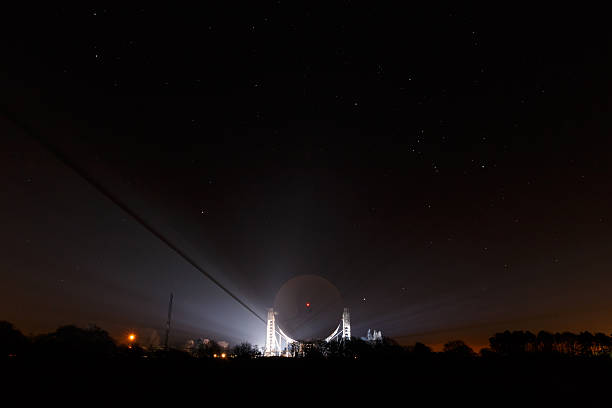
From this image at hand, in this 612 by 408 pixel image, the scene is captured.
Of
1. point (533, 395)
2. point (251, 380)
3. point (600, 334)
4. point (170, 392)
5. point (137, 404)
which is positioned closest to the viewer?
point (137, 404)

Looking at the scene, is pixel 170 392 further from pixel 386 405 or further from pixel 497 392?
pixel 497 392

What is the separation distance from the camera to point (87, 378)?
1219 cm

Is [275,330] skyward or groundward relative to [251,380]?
skyward

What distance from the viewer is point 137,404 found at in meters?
10.8

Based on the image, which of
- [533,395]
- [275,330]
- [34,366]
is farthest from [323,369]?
[275,330]

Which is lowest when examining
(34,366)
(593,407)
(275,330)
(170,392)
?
(593,407)

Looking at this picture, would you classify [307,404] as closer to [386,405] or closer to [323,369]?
[386,405]

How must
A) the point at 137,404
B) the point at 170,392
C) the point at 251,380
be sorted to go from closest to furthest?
the point at 137,404, the point at 170,392, the point at 251,380

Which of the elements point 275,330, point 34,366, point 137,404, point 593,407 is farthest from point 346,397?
point 275,330

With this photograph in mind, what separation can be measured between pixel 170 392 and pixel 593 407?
14.3 metres

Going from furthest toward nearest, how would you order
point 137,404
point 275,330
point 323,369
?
point 275,330
point 323,369
point 137,404

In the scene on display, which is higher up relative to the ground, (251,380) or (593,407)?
(251,380)

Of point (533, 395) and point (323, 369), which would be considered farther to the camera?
point (323, 369)

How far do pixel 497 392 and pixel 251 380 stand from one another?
9.20 m
